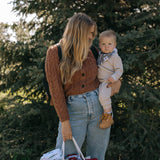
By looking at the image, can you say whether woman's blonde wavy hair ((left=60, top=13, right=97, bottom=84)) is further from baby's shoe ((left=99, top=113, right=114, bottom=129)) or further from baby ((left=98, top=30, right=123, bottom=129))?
baby's shoe ((left=99, top=113, right=114, bottom=129))

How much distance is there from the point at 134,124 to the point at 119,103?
50cm

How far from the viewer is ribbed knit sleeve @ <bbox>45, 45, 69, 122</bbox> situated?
5.75 ft

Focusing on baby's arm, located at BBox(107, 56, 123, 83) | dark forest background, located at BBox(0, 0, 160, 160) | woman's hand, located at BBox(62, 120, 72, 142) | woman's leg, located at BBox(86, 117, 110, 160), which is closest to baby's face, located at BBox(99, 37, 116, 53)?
baby's arm, located at BBox(107, 56, 123, 83)

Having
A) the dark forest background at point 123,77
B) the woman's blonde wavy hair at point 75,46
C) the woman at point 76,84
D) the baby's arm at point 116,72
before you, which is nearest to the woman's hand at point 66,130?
the woman at point 76,84

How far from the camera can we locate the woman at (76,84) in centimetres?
177

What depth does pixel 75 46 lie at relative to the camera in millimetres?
1788

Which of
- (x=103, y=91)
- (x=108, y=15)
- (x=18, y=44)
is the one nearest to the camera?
(x=103, y=91)

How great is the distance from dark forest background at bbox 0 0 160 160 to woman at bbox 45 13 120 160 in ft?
3.84

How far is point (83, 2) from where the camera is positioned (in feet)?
12.6

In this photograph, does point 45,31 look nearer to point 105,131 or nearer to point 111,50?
point 111,50

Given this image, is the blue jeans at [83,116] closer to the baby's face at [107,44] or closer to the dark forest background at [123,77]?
the baby's face at [107,44]

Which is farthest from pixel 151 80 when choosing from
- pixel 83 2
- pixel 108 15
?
pixel 83 2

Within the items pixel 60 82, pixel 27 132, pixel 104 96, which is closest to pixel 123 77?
pixel 104 96

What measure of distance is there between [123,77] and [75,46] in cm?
199
